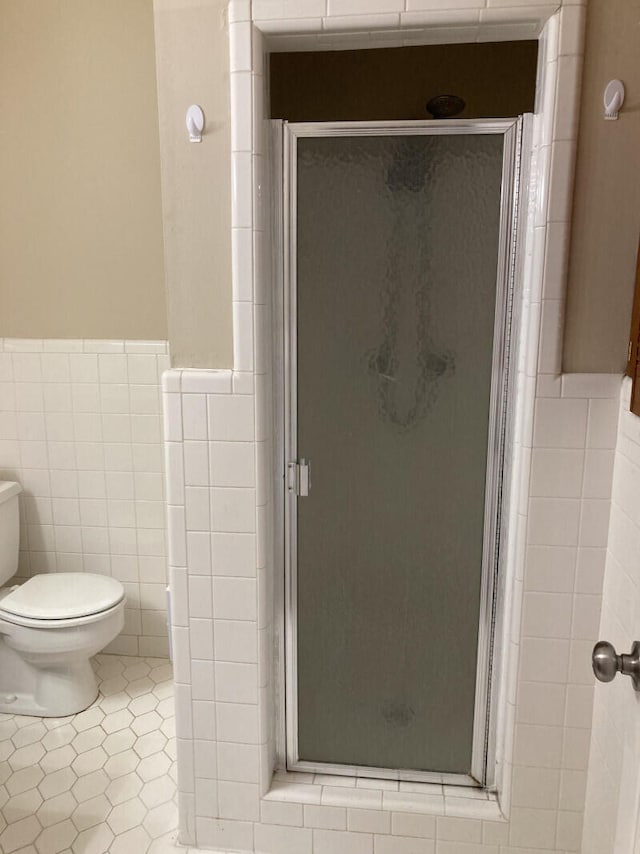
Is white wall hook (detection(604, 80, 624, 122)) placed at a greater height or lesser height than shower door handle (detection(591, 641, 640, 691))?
greater

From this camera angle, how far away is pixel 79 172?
2.30 m

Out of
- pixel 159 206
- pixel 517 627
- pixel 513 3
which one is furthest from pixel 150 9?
pixel 517 627

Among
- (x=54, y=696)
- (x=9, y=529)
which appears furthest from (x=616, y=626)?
(x=9, y=529)

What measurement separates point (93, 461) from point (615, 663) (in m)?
1.99

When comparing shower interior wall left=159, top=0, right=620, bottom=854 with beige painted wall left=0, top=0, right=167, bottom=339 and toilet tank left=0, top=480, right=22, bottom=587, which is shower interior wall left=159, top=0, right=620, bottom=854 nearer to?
beige painted wall left=0, top=0, right=167, bottom=339

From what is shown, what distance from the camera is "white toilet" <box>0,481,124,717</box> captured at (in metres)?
2.15

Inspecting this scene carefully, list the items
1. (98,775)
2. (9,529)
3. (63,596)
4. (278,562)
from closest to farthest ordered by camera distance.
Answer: (278,562) < (98,775) < (63,596) < (9,529)

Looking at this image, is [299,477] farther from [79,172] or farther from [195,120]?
[79,172]

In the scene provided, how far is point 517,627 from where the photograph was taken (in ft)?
5.09

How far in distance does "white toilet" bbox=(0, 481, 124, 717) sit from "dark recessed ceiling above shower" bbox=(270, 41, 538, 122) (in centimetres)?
176

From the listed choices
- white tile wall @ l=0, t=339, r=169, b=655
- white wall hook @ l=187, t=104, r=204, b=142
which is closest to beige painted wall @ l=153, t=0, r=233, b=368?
white wall hook @ l=187, t=104, r=204, b=142

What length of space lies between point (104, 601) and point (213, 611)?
76 cm

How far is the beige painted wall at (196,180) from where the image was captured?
1.43 metres

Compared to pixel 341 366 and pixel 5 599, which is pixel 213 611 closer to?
pixel 341 366
